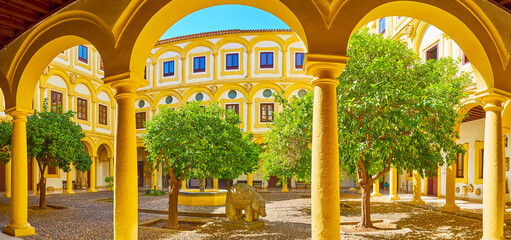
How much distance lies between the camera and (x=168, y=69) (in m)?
28.9

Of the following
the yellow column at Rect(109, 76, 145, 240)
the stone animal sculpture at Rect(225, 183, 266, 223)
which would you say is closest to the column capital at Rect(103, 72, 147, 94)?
the yellow column at Rect(109, 76, 145, 240)

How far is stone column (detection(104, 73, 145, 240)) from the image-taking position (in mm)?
5234

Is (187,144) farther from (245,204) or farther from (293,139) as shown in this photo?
(293,139)

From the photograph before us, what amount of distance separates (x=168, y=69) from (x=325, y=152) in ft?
85.0

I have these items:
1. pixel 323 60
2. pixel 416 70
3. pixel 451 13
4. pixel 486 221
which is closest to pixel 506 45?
pixel 451 13

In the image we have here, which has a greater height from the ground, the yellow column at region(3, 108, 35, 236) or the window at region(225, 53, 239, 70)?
the window at region(225, 53, 239, 70)

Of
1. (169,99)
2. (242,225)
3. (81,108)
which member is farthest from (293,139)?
(169,99)

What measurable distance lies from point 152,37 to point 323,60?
2.61 metres

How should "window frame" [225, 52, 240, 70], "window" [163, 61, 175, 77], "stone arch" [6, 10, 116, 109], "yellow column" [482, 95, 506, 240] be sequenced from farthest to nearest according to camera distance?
1. "window" [163, 61, 175, 77]
2. "window frame" [225, 52, 240, 70]
3. "yellow column" [482, 95, 506, 240]
4. "stone arch" [6, 10, 116, 109]

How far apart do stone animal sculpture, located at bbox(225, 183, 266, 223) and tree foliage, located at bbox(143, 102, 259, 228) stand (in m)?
0.96

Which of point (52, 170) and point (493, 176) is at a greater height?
point (493, 176)

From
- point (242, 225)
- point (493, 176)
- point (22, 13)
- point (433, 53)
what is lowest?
point (242, 225)

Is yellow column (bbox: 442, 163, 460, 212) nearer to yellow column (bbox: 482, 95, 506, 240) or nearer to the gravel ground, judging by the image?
the gravel ground

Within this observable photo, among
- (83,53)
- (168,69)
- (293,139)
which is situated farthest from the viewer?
(168,69)
